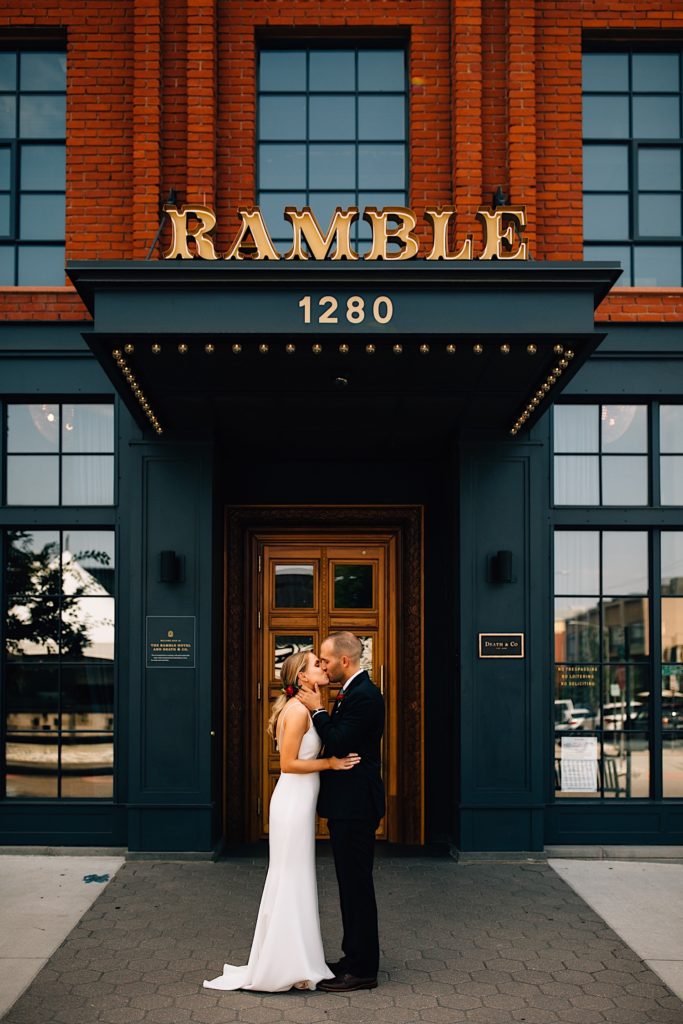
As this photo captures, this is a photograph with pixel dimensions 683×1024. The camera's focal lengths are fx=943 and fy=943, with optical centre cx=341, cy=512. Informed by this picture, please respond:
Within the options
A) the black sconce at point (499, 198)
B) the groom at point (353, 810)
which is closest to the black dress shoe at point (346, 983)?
the groom at point (353, 810)

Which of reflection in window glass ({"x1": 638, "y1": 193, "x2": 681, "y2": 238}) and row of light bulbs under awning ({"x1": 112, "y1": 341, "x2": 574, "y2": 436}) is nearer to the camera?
row of light bulbs under awning ({"x1": 112, "y1": 341, "x2": 574, "y2": 436})

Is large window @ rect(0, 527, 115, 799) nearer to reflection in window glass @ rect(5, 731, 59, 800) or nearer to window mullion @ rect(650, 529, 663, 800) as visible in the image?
reflection in window glass @ rect(5, 731, 59, 800)

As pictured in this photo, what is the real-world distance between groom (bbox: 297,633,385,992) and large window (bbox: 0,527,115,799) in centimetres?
362

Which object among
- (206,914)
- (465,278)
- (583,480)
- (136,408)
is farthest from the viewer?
(583,480)

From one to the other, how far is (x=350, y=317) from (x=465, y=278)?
782 mm

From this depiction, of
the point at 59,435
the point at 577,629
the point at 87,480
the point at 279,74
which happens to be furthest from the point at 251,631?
the point at 279,74

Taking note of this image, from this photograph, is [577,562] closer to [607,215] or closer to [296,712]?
[607,215]

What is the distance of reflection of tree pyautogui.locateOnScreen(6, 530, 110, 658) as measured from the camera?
859 cm

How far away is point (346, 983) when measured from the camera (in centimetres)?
545

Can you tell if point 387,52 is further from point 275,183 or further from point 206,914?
point 206,914

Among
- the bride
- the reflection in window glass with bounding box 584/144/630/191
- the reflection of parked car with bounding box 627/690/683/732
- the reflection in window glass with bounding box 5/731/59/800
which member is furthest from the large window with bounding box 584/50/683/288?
the reflection in window glass with bounding box 5/731/59/800

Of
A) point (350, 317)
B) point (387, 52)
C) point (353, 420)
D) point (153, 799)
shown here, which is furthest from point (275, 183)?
point (153, 799)

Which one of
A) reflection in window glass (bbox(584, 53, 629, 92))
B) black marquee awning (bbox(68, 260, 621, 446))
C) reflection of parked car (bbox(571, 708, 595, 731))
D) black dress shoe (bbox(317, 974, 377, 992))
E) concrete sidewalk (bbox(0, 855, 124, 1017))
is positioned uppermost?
reflection in window glass (bbox(584, 53, 629, 92))

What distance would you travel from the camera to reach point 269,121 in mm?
9109
